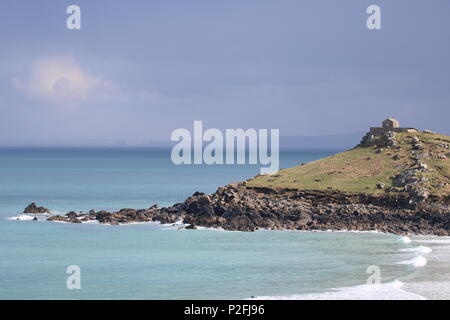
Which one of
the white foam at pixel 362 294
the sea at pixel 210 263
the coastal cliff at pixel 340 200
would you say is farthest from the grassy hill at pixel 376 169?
the white foam at pixel 362 294

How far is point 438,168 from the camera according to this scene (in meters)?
110

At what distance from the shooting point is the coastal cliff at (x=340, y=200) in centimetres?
9969

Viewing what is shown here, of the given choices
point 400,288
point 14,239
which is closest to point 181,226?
point 14,239

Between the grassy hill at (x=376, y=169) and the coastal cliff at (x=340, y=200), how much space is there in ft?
0.41

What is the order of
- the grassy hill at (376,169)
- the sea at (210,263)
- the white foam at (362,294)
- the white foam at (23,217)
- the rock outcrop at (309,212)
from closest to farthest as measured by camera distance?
the white foam at (362,294), the sea at (210,263), the rock outcrop at (309,212), the grassy hill at (376,169), the white foam at (23,217)

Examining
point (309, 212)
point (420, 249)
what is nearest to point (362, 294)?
point (420, 249)

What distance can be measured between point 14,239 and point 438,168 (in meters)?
54.4

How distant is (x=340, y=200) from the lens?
104 m

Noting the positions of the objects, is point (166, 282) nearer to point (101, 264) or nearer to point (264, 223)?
point (101, 264)

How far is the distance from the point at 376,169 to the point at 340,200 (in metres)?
12.0

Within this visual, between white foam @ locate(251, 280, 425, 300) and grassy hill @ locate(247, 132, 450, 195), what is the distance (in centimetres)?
4043

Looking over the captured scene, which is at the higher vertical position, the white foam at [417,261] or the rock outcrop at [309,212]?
the rock outcrop at [309,212]

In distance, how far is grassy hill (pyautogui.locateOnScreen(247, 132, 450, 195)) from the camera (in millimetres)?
107188

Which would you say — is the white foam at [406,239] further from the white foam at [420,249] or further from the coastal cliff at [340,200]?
the white foam at [420,249]
